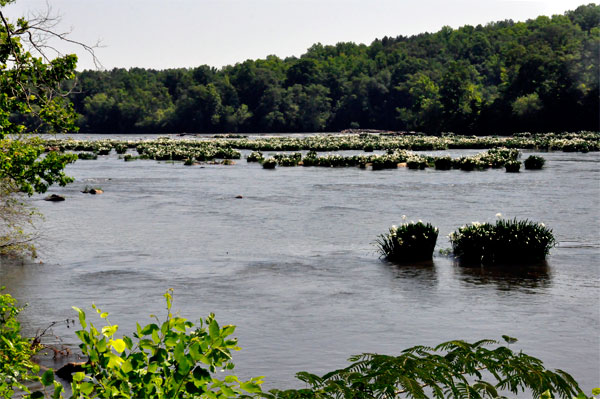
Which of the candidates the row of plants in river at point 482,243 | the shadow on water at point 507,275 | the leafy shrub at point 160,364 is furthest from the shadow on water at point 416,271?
the leafy shrub at point 160,364

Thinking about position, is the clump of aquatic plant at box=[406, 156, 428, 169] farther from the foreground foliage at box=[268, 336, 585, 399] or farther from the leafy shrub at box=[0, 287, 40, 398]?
the foreground foliage at box=[268, 336, 585, 399]

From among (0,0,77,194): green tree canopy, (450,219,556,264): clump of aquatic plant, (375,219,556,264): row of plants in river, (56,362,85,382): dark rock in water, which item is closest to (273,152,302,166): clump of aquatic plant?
(375,219,556,264): row of plants in river

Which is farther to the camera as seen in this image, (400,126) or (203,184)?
(400,126)

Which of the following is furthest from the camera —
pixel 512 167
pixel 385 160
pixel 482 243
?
pixel 385 160

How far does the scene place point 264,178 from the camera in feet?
158

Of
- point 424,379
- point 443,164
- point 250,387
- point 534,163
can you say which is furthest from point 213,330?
point 443,164

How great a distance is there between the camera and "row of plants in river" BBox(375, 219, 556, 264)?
19.5 m

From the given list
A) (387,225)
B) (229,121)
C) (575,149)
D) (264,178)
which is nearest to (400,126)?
(229,121)

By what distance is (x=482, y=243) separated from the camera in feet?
64.3

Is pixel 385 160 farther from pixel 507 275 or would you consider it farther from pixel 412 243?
pixel 507 275

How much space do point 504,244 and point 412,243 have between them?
2302 mm

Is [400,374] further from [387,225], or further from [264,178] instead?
[264,178]

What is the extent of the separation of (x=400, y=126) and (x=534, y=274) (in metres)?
173

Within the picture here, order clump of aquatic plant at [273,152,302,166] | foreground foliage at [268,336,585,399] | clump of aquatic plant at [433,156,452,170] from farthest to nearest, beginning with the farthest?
clump of aquatic plant at [273,152,302,166] → clump of aquatic plant at [433,156,452,170] → foreground foliage at [268,336,585,399]
